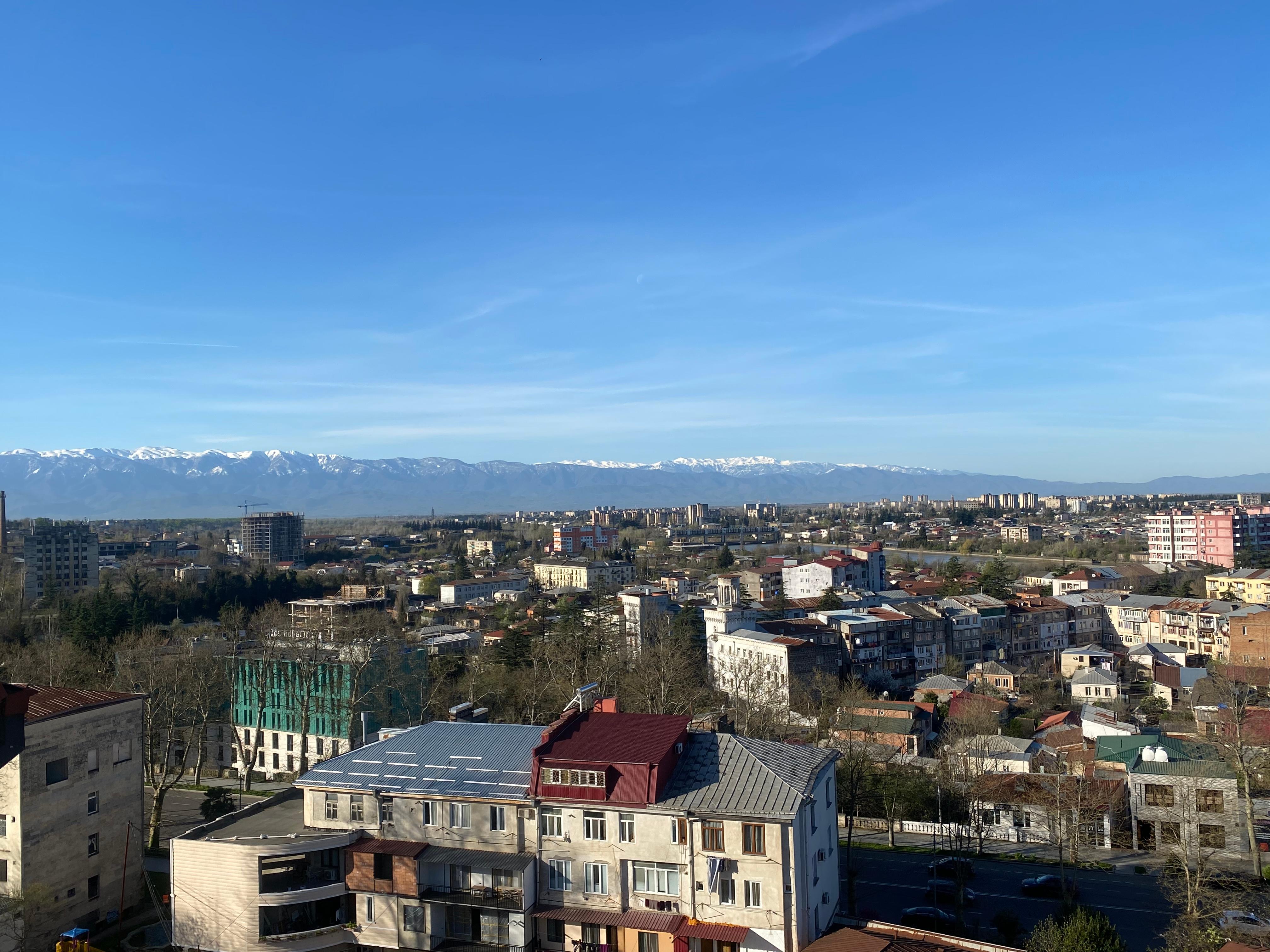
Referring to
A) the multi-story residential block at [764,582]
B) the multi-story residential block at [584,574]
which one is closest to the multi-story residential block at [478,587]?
the multi-story residential block at [584,574]

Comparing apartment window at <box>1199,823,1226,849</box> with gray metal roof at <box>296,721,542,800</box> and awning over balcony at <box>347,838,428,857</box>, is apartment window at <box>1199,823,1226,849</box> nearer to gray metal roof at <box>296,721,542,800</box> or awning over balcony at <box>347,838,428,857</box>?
gray metal roof at <box>296,721,542,800</box>

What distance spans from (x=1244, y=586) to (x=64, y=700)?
5564 cm

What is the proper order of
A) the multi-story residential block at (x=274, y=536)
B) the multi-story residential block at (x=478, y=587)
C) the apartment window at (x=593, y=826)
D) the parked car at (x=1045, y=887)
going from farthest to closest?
the multi-story residential block at (x=274, y=536) → the multi-story residential block at (x=478, y=587) → the parked car at (x=1045, y=887) → the apartment window at (x=593, y=826)

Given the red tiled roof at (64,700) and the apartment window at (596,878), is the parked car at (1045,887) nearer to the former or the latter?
the apartment window at (596,878)

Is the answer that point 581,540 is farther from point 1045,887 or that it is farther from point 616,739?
point 616,739

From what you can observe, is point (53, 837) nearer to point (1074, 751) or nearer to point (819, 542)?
point (1074, 751)

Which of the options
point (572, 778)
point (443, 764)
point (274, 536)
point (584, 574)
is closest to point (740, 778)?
point (572, 778)

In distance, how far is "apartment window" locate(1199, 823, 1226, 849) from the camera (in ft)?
51.7

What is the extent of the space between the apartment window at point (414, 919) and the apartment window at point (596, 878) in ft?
6.93

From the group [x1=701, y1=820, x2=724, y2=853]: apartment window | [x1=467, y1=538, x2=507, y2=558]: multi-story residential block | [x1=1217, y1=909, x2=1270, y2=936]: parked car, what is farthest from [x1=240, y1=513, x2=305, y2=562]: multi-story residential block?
[x1=1217, y1=909, x2=1270, y2=936]: parked car

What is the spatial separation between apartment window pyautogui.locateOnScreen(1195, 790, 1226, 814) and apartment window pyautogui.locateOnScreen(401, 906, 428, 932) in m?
13.7

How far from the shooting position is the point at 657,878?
11.0m

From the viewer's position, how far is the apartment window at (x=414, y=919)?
37.6 ft

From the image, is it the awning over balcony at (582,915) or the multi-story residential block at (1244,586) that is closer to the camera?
the awning over balcony at (582,915)
